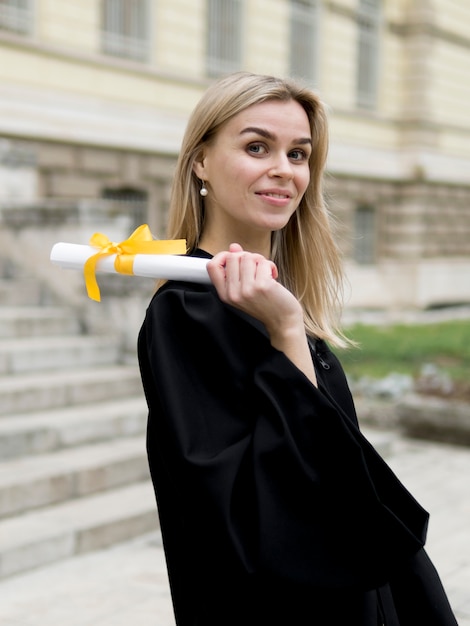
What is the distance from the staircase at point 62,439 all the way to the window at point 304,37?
11416 millimetres

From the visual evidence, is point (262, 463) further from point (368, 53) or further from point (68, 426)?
point (368, 53)

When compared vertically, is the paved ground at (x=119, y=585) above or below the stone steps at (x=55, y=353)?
below

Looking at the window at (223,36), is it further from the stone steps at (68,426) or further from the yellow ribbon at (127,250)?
the yellow ribbon at (127,250)

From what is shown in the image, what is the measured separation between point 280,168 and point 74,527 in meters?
3.69

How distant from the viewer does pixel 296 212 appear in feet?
7.04

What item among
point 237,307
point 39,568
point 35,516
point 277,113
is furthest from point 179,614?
point 35,516

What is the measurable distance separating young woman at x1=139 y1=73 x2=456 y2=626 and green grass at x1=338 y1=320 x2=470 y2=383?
779 centimetres

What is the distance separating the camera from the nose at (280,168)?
190 cm

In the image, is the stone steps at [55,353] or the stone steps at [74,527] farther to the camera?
the stone steps at [55,353]

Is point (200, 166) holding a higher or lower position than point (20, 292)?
higher

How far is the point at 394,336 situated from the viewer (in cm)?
1312

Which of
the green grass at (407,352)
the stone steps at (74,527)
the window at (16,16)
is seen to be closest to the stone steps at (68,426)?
the stone steps at (74,527)

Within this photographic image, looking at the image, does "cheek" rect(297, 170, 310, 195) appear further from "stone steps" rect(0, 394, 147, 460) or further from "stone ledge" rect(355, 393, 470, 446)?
"stone ledge" rect(355, 393, 470, 446)

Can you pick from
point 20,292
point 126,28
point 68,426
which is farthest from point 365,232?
point 68,426
